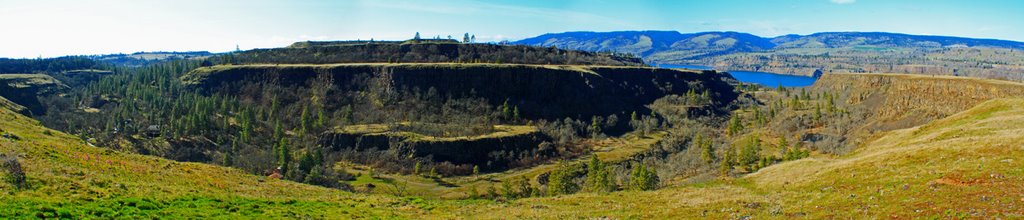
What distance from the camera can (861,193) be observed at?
35.8 meters

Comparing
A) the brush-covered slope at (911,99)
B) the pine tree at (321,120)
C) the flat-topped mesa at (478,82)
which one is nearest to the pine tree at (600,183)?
the brush-covered slope at (911,99)

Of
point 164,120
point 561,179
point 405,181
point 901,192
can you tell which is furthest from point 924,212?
point 164,120

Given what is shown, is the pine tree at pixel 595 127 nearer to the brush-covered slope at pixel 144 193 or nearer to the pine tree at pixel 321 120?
the pine tree at pixel 321 120

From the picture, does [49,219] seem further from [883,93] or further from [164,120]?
[883,93]

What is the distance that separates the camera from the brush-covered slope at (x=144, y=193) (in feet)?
105

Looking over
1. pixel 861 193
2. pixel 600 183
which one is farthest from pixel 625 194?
pixel 600 183

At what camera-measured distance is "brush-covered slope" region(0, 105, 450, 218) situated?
3216cm

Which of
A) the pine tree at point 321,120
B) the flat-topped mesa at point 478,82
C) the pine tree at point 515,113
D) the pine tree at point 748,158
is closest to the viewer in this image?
the pine tree at point 748,158

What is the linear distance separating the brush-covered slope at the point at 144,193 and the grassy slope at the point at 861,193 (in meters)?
12.8

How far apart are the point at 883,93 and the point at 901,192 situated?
15608cm

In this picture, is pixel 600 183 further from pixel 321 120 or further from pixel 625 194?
pixel 321 120

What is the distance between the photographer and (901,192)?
110 feet

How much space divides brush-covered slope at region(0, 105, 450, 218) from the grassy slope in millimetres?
12803

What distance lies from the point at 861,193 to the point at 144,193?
52.7 m
